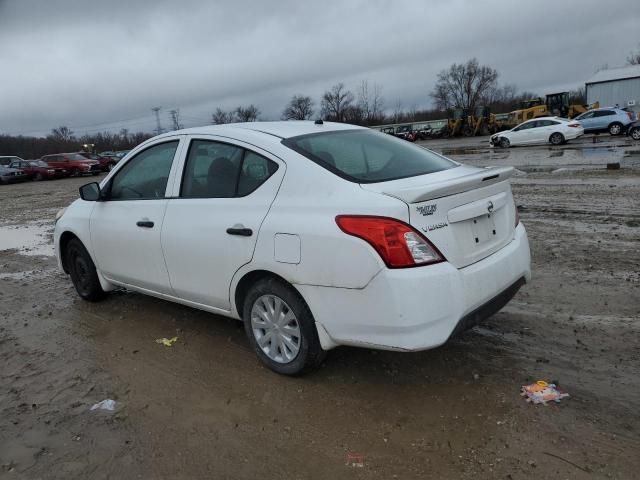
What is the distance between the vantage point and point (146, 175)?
457 cm

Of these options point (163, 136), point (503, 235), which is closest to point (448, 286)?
point (503, 235)

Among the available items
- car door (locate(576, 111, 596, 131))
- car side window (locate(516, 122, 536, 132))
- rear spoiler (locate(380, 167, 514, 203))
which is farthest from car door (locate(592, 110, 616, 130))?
rear spoiler (locate(380, 167, 514, 203))

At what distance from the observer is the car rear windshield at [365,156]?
341 centimetres

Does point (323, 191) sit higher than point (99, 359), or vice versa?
point (323, 191)

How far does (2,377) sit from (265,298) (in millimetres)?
2236

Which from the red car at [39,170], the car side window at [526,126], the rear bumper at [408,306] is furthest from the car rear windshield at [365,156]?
the red car at [39,170]

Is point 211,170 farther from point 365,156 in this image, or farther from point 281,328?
point 281,328

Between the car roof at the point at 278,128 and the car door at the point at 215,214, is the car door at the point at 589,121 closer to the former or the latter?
the car roof at the point at 278,128

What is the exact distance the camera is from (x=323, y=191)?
3.21 m

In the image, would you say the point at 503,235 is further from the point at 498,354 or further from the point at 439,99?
the point at 439,99

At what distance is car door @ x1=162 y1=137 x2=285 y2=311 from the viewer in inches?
138

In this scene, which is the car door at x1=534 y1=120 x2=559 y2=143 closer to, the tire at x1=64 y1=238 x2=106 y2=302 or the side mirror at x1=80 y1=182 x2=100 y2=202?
the tire at x1=64 y1=238 x2=106 y2=302

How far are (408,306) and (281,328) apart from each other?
39.9 inches

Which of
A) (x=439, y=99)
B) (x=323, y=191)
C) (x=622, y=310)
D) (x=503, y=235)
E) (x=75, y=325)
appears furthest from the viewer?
(x=439, y=99)
